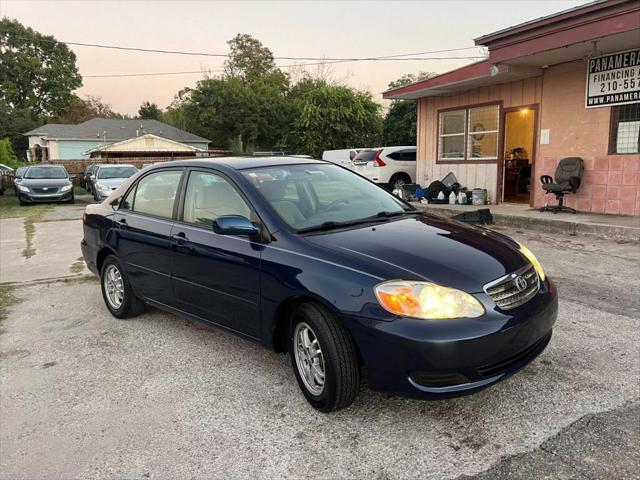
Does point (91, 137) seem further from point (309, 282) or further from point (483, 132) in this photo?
point (309, 282)

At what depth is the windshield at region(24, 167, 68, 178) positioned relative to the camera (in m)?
18.5

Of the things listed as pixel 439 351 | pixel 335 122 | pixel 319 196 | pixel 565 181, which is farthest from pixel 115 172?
pixel 335 122

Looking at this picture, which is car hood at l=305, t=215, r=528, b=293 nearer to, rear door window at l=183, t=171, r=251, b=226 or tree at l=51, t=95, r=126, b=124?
rear door window at l=183, t=171, r=251, b=226

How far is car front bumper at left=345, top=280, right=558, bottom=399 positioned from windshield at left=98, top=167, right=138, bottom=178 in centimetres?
1824

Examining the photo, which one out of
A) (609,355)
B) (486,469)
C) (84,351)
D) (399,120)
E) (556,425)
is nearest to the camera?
(486,469)

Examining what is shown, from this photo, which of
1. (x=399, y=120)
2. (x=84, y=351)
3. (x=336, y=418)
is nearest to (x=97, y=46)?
(x=399, y=120)

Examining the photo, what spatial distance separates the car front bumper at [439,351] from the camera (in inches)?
101

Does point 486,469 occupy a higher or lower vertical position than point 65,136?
lower

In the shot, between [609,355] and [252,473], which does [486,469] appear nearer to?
[252,473]

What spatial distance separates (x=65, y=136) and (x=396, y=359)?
50.7 m

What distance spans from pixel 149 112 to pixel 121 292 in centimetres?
8605

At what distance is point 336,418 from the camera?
2979 millimetres

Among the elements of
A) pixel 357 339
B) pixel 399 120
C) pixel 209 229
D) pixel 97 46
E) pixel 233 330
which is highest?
pixel 97 46

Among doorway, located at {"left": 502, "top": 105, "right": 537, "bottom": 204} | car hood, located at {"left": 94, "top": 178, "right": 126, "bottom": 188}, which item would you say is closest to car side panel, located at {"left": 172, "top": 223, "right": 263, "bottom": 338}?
doorway, located at {"left": 502, "top": 105, "right": 537, "bottom": 204}
